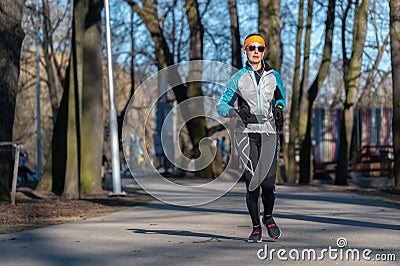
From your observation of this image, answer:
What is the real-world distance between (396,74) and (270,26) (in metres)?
9.11

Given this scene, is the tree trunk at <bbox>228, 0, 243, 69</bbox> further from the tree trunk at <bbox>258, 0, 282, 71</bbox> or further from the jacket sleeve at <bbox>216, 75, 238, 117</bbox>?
the jacket sleeve at <bbox>216, 75, 238, 117</bbox>

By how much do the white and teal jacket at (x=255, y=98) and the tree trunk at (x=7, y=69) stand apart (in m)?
8.54

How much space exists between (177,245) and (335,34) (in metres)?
29.3

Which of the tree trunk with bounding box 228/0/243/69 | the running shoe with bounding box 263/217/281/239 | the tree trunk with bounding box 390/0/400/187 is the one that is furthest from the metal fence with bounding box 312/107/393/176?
the running shoe with bounding box 263/217/281/239

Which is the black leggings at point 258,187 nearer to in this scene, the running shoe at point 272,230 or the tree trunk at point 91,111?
the running shoe at point 272,230

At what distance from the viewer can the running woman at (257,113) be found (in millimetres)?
8891

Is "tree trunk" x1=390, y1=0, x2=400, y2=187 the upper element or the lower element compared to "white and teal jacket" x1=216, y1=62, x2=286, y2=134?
upper

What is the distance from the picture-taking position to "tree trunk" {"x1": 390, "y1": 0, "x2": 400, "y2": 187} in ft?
67.6

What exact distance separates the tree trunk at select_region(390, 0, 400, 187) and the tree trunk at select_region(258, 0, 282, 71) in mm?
7340

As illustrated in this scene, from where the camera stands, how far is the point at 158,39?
3141 centimetres

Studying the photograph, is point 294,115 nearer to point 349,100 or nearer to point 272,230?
point 349,100

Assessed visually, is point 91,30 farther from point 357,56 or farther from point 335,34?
point 335,34

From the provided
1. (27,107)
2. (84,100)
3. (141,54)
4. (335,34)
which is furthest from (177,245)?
(27,107)

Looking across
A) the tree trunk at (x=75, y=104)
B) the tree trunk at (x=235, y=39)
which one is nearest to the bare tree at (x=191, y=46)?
the tree trunk at (x=235, y=39)
